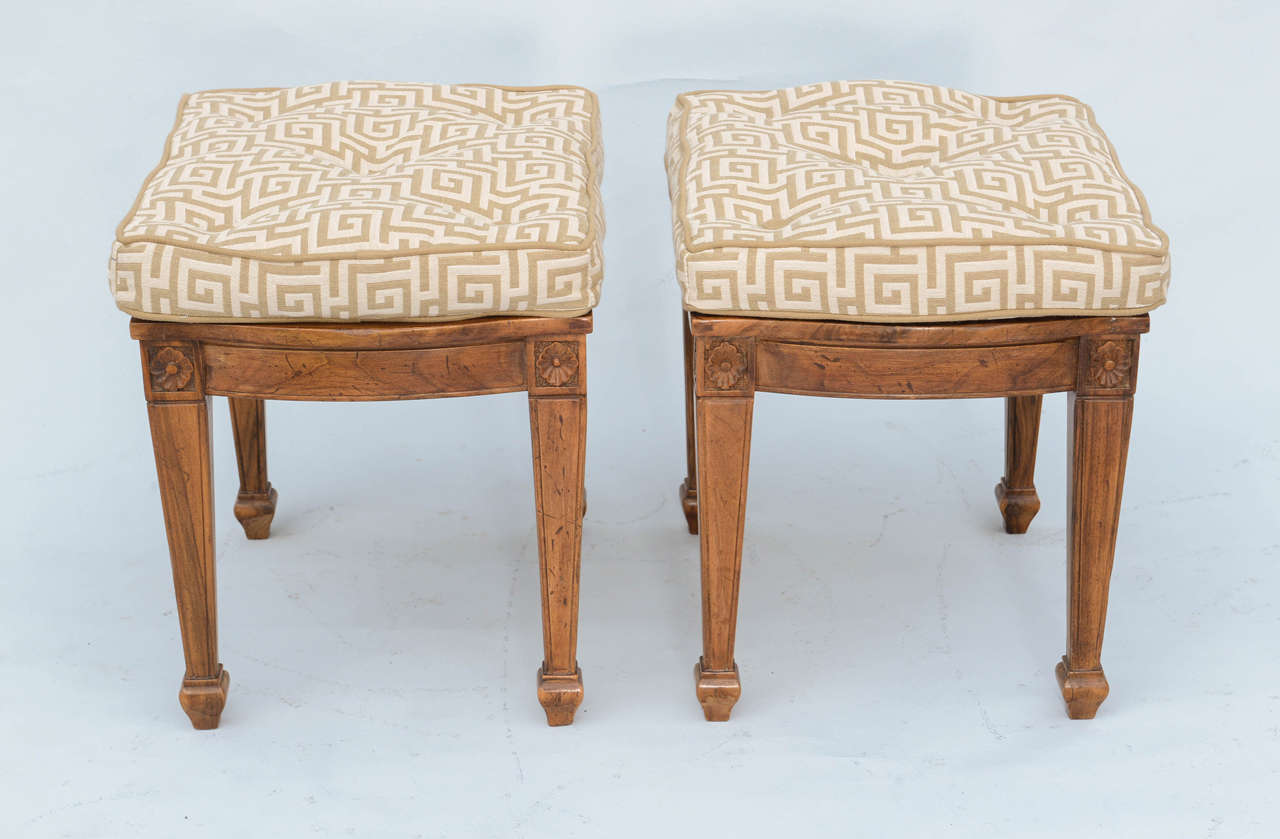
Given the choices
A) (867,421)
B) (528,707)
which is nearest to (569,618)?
(528,707)

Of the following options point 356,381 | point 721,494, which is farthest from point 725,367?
point 356,381

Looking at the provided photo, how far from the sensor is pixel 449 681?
1709 millimetres

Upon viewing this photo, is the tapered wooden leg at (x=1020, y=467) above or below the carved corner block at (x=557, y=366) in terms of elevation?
below

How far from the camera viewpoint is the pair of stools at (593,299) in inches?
57.5

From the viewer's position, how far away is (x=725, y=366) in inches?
59.2

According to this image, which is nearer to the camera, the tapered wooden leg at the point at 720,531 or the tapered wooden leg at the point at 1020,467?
the tapered wooden leg at the point at 720,531

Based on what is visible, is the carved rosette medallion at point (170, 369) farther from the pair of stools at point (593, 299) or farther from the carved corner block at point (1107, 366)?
the carved corner block at point (1107, 366)

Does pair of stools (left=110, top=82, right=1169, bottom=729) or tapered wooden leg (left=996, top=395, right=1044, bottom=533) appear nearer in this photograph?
pair of stools (left=110, top=82, right=1169, bottom=729)

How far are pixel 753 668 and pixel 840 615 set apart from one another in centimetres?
14

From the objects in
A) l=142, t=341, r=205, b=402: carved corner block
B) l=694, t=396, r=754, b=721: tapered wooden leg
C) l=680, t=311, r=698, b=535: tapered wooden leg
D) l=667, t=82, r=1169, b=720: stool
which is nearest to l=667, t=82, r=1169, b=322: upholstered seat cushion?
l=667, t=82, r=1169, b=720: stool

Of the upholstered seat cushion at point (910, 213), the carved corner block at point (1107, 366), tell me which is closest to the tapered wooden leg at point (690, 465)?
the upholstered seat cushion at point (910, 213)

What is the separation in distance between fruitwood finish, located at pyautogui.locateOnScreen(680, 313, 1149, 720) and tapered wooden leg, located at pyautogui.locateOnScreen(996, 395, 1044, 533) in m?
0.35

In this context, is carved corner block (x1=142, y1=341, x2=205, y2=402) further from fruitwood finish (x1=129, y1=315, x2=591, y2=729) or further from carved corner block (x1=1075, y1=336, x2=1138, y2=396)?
carved corner block (x1=1075, y1=336, x2=1138, y2=396)

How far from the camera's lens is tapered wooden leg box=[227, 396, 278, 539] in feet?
6.44
